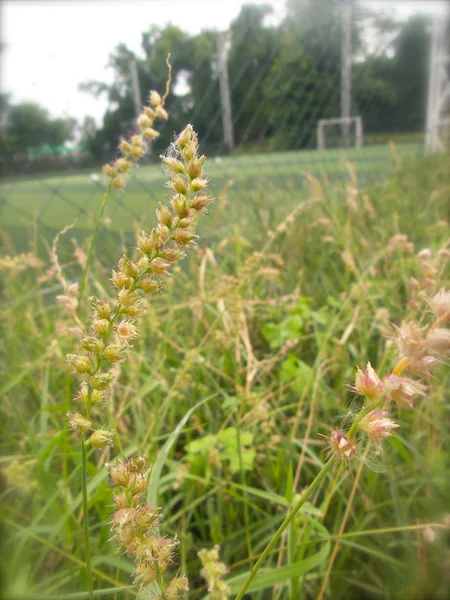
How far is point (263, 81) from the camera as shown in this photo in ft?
8.80

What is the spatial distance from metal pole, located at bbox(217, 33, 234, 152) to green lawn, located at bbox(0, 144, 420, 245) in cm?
13

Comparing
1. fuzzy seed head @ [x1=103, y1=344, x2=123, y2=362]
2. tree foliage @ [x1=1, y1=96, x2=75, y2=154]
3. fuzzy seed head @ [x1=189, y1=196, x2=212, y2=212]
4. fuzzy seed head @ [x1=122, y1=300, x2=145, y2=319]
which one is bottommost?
fuzzy seed head @ [x1=103, y1=344, x2=123, y2=362]

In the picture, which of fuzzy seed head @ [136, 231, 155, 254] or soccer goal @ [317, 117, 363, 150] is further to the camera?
soccer goal @ [317, 117, 363, 150]

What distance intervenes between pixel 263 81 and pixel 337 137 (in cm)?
222

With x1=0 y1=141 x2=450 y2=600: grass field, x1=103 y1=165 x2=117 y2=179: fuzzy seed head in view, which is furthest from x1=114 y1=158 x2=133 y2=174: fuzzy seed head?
x1=0 y1=141 x2=450 y2=600: grass field

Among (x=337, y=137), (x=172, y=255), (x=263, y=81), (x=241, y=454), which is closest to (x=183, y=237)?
(x=172, y=255)

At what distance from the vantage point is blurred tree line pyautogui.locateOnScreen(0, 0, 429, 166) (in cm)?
163

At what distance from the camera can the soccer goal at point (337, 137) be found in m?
4.23

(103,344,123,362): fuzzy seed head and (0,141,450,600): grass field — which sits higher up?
(103,344,123,362): fuzzy seed head

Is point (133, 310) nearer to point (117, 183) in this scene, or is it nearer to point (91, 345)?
point (91, 345)

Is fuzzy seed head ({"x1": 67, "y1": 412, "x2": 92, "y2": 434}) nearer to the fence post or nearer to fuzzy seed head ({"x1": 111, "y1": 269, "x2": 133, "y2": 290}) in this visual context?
fuzzy seed head ({"x1": 111, "y1": 269, "x2": 133, "y2": 290})

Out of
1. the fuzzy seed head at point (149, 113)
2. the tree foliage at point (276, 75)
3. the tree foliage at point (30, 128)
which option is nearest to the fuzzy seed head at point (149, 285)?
the fuzzy seed head at point (149, 113)

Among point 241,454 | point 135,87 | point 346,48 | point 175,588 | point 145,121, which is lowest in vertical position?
point 241,454

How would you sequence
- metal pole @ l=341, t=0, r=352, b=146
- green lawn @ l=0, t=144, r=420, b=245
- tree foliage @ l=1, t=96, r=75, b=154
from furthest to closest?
metal pole @ l=341, t=0, r=352, b=146 → green lawn @ l=0, t=144, r=420, b=245 → tree foliage @ l=1, t=96, r=75, b=154
